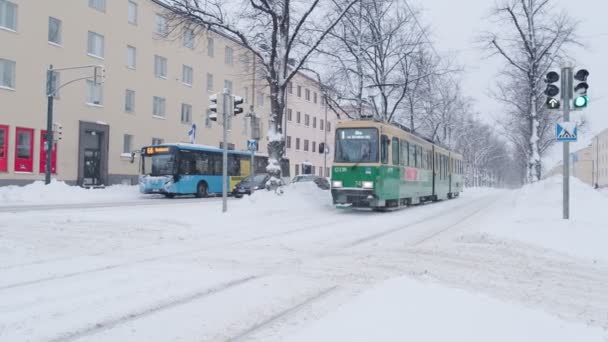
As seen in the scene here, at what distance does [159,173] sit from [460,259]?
69.7 ft

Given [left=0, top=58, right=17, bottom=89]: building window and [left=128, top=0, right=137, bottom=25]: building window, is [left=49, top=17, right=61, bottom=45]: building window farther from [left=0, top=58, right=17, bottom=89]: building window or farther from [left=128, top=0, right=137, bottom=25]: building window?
[left=128, top=0, right=137, bottom=25]: building window

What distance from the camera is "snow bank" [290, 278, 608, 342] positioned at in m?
4.33

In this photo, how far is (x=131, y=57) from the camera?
120 feet

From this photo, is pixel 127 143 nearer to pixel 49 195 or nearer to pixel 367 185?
pixel 49 195

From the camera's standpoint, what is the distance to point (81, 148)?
1268 inches

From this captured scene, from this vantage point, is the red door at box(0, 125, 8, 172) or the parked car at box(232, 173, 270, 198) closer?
the red door at box(0, 125, 8, 172)

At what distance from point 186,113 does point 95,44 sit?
412 inches

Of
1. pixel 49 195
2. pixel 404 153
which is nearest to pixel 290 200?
pixel 404 153

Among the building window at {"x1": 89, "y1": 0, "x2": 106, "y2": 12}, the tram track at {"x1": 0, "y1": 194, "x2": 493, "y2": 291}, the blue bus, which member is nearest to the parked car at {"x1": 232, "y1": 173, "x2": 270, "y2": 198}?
the blue bus

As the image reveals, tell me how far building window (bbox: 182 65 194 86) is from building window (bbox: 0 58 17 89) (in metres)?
15.2

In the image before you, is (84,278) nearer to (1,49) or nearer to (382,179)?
(382,179)

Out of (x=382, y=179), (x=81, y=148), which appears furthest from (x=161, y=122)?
(x=382, y=179)

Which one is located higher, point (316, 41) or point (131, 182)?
point (316, 41)

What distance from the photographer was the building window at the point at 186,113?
139 feet
